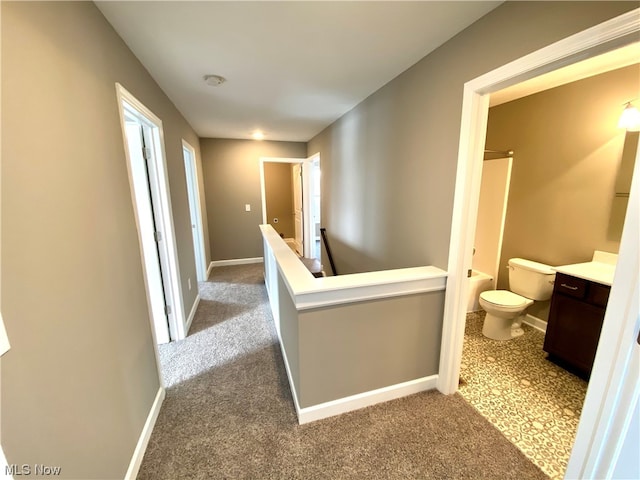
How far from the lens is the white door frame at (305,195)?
4.87 metres

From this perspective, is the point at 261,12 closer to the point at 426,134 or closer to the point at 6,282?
the point at 426,134

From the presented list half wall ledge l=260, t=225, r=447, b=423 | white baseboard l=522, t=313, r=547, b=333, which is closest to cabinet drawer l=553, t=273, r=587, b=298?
white baseboard l=522, t=313, r=547, b=333

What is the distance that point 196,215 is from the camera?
162 inches

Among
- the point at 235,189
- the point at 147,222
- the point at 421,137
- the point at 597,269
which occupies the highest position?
the point at 421,137

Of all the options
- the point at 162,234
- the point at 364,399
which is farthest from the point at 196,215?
the point at 364,399

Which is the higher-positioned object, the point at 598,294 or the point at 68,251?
the point at 68,251

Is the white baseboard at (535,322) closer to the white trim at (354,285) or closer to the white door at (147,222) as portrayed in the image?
the white trim at (354,285)

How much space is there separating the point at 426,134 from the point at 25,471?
2.33 meters

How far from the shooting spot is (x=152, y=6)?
1222 millimetres

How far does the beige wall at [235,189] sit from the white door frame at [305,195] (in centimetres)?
7

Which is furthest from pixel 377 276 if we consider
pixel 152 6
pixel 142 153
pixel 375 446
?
pixel 142 153

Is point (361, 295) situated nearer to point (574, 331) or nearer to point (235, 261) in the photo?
point (574, 331)

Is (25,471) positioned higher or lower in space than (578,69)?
lower

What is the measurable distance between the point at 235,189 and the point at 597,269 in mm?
4806
